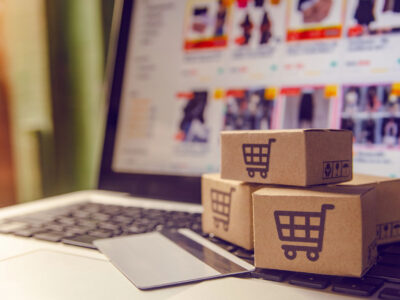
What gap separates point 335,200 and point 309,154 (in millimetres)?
66

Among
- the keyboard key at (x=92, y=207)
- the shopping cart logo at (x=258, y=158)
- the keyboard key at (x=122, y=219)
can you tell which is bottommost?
the keyboard key at (x=92, y=207)

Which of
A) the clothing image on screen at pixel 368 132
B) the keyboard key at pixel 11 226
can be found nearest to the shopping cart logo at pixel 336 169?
the clothing image on screen at pixel 368 132

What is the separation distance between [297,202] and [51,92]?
44.0 inches

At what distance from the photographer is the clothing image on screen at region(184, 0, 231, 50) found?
33.9 inches

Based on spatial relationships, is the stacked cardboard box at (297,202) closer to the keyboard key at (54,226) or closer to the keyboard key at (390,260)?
the keyboard key at (390,260)

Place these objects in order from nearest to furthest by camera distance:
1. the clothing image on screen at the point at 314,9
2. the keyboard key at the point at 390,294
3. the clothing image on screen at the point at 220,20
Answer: the keyboard key at the point at 390,294 → the clothing image on screen at the point at 314,9 → the clothing image on screen at the point at 220,20

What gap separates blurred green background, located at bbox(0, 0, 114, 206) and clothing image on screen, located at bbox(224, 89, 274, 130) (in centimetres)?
61

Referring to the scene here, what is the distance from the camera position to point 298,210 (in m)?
0.40

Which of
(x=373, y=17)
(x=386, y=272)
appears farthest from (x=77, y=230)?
(x=373, y=17)

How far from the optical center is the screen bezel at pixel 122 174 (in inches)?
34.1

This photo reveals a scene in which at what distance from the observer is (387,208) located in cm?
47

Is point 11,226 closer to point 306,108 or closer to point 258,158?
point 258,158

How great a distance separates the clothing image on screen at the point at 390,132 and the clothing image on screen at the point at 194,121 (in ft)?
1.14

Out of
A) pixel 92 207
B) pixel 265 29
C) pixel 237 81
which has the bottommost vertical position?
pixel 92 207
